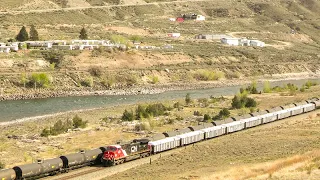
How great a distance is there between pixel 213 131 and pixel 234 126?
11.8 ft

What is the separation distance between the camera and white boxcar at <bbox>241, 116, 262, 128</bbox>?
47.2m

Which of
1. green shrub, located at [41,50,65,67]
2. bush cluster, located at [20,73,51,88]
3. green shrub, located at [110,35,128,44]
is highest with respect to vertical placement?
green shrub, located at [110,35,128,44]

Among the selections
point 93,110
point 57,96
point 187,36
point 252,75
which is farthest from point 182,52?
point 93,110

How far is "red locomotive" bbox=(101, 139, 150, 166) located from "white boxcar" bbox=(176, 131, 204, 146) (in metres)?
3.80

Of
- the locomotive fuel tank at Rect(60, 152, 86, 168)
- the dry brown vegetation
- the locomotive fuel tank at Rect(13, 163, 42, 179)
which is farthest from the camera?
the dry brown vegetation

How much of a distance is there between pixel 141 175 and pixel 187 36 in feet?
323

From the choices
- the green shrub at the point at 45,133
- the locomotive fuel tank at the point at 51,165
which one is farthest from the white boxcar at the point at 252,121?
the locomotive fuel tank at the point at 51,165

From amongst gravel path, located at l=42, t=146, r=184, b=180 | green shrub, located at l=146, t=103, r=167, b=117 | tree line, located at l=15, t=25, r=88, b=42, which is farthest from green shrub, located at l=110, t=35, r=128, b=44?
gravel path, located at l=42, t=146, r=184, b=180

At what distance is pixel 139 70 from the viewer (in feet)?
286

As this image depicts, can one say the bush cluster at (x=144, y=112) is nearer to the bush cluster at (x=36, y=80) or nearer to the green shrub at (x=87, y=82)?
the bush cluster at (x=36, y=80)

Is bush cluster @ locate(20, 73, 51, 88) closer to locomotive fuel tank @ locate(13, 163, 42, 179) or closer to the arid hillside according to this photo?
the arid hillside

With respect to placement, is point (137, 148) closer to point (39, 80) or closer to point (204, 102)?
point (204, 102)

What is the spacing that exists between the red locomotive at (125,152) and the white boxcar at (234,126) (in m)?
10.9

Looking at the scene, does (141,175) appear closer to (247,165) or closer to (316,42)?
(247,165)
